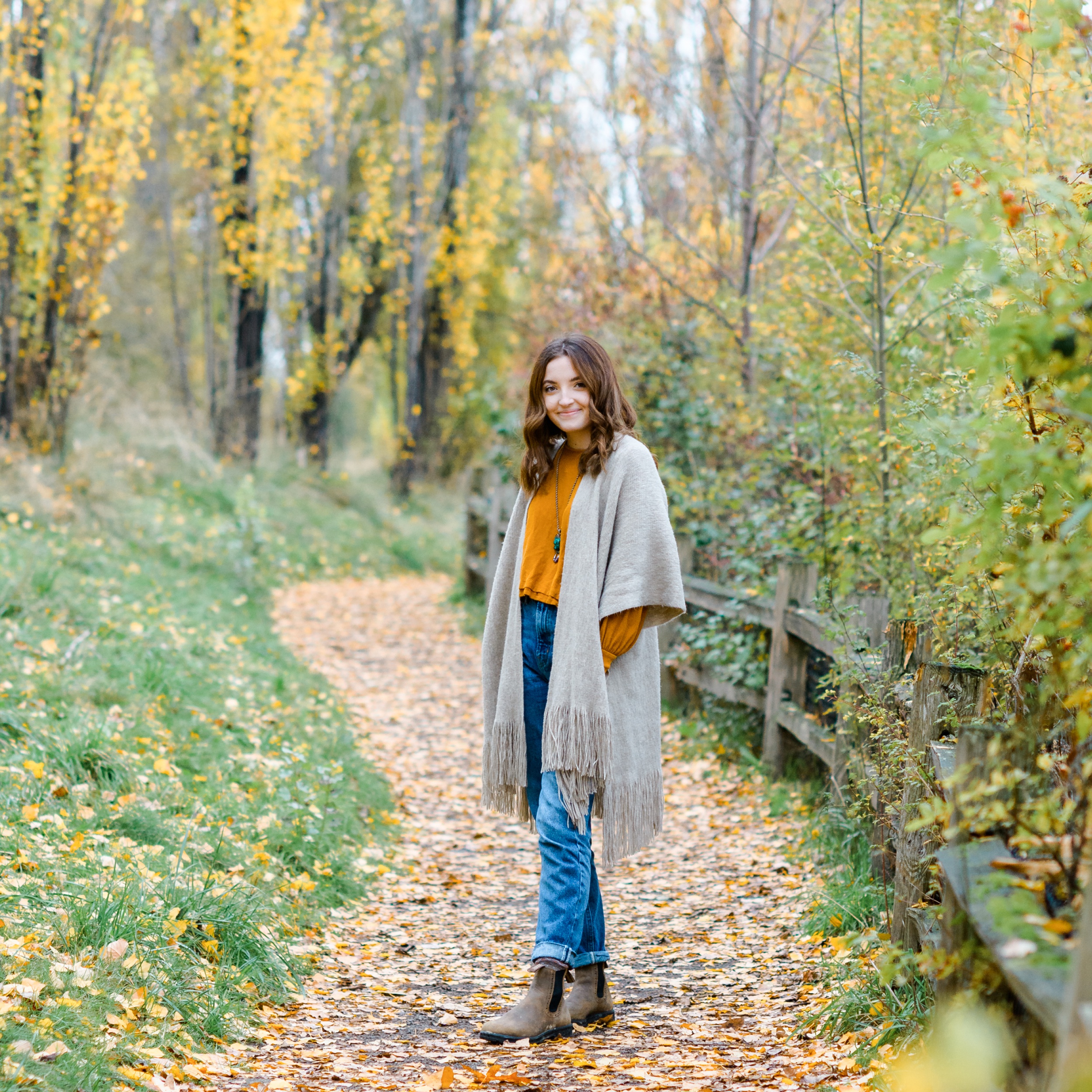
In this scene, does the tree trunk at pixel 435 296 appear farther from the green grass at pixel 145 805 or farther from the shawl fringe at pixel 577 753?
the shawl fringe at pixel 577 753

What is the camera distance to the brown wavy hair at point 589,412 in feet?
11.0

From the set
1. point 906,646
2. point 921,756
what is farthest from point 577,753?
point 906,646

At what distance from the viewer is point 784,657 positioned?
18.5ft

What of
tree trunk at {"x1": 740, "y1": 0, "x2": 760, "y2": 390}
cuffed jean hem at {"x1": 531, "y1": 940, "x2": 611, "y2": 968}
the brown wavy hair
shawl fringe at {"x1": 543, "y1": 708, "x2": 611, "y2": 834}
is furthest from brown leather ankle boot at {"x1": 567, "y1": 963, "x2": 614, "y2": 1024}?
tree trunk at {"x1": 740, "y1": 0, "x2": 760, "y2": 390}

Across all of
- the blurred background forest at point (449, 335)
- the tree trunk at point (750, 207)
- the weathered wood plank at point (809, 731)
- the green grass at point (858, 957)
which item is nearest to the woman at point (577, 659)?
the green grass at point (858, 957)

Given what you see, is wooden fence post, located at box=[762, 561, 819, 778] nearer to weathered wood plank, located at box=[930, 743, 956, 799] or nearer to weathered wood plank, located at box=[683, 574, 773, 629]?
weathered wood plank, located at box=[683, 574, 773, 629]

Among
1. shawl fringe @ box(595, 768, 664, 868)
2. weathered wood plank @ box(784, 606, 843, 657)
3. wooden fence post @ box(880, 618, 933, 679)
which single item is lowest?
A: shawl fringe @ box(595, 768, 664, 868)

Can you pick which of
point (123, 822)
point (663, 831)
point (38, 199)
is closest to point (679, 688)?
point (663, 831)

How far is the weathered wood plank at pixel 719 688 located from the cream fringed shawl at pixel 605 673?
265 cm

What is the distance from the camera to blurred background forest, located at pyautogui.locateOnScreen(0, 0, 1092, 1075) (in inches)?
98.0

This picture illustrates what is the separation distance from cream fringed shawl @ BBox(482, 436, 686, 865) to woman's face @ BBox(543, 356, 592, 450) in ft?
0.47

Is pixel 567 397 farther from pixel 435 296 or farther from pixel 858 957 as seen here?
pixel 435 296

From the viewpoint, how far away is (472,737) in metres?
7.23

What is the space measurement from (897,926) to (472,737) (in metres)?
4.35
